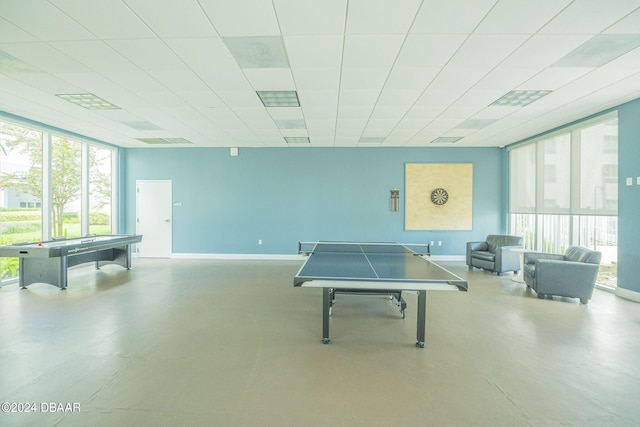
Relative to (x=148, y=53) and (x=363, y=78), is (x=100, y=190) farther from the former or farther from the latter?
(x=363, y=78)

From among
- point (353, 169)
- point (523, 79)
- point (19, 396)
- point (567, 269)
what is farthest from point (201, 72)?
point (567, 269)

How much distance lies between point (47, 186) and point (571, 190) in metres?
9.81

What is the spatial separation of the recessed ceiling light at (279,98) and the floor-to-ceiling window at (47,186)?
4.52 m

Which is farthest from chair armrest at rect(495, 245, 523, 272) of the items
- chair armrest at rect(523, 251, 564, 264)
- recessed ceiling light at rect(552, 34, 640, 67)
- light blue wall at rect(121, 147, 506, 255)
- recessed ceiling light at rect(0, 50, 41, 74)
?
recessed ceiling light at rect(0, 50, 41, 74)

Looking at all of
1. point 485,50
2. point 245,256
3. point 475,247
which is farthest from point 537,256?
point 245,256

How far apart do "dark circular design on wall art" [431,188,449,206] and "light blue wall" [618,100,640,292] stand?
10.8 feet

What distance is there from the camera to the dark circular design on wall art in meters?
7.47

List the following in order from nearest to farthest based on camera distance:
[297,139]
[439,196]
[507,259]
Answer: [507,259] < [297,139] < [439,196]

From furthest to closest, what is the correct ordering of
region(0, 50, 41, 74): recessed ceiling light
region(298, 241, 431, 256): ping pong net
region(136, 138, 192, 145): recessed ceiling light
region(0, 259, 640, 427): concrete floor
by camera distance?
region(136, 138, 192, 145): recessed ceiling light < region(298, 241, 431, 256): ping pong net < region(0, 50, 41, 74): recessed ceiling light < region(0, 259, 640, 427): concrete floor

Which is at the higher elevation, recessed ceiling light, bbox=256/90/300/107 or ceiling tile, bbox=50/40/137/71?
recessed ceiling light, bbox=256/90/300/107

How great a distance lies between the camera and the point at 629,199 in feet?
14.2

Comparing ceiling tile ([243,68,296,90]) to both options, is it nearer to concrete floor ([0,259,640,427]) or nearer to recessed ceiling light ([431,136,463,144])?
concrete floor ([0,259,640,427])

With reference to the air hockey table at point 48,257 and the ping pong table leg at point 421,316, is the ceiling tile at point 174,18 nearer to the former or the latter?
the ping pong table leg at point 421,316

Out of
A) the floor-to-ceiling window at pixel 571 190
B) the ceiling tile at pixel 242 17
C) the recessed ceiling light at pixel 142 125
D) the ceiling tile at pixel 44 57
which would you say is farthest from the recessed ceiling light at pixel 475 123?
the recessed ceiling light at pixel 142 125
